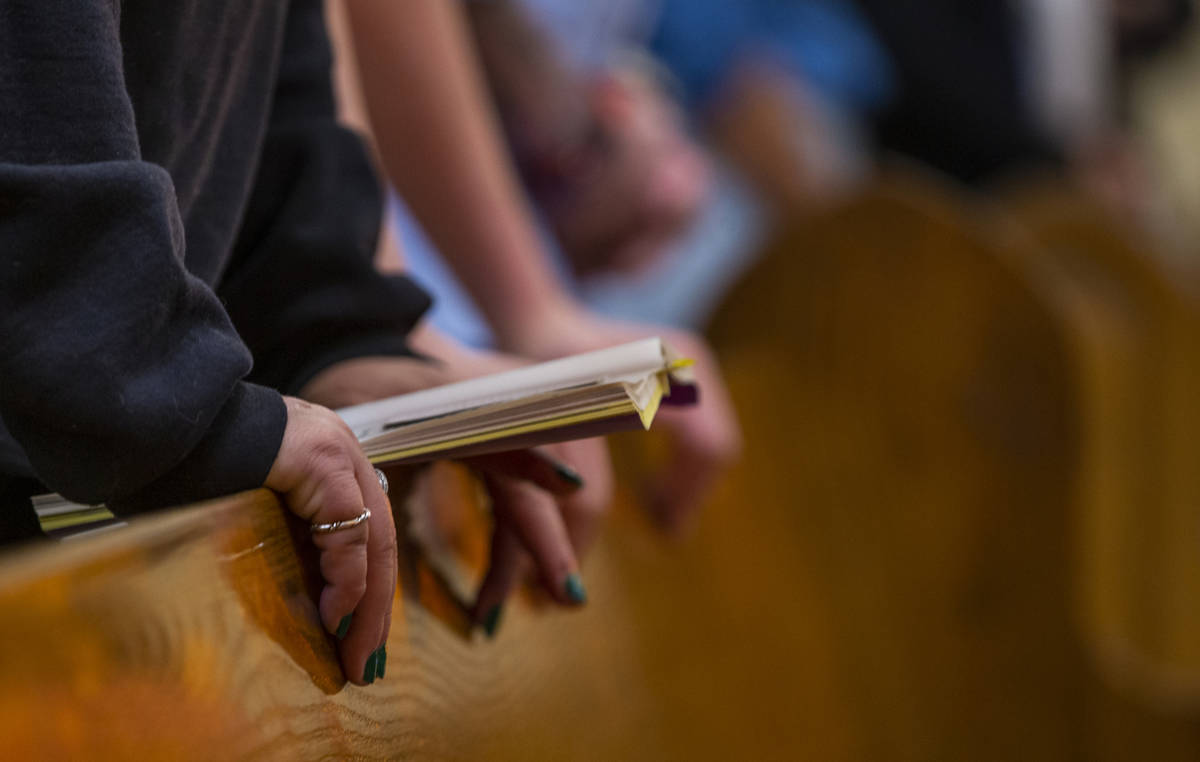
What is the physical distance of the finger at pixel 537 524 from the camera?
0.57 meters

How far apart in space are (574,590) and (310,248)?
21 centimetres

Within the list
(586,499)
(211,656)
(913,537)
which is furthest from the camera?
(913,537)

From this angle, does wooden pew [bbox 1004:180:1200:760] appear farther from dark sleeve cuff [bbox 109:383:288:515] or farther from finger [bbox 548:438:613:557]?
dark sleeve cuff [bbox 109:383:288:515]

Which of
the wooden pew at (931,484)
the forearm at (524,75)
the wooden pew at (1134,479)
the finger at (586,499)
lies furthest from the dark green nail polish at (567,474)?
the forearm at (524,75)

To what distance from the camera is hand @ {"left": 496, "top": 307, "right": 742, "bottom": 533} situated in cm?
89

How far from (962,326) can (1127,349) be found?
0.26 m

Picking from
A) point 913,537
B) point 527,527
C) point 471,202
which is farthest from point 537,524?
point 913,537

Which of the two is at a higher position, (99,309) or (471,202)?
(99,309)

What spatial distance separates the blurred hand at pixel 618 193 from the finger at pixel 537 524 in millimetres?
914

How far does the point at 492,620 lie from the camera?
594 mm

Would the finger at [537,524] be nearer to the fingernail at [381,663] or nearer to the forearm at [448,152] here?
the fingernail at [381,663]

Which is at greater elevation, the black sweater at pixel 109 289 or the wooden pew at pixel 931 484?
the black sweater at pixel 109 289

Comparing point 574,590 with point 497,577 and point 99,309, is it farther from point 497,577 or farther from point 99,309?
point 99,309

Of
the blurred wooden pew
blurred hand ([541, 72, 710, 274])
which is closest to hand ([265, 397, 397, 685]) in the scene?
the blurred wooden pew
